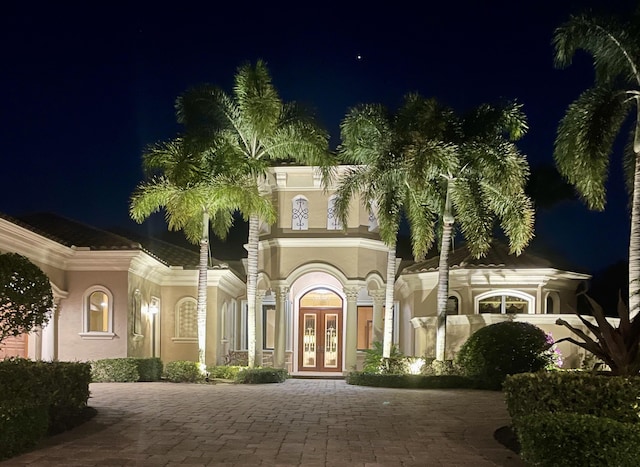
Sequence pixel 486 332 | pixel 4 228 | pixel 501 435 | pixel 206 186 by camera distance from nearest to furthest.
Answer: pixel 501 435 < pixel 4 228 < pixel 486 332 < pixel 206 186

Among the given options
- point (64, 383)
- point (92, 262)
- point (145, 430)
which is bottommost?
point (145, 430)

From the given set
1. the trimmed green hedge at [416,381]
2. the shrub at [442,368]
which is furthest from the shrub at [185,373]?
the shrub at [442,368]

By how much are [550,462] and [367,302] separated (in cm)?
2039

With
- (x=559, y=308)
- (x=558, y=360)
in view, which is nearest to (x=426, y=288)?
(x=559, y=308)

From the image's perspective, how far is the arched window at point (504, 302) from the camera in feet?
79.0

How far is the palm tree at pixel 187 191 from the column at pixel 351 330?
5670 mm

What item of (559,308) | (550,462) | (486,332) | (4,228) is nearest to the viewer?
(550,462)

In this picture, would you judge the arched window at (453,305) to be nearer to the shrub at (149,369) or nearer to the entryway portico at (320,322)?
the entryway portico at (320,322)

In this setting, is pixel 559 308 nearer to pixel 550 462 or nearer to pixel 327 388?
pixel 327 388

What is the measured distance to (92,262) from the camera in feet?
68.9

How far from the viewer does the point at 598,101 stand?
52.9ft

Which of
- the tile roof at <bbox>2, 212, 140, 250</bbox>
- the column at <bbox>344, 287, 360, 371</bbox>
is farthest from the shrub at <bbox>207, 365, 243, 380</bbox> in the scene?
the column at <bbox>344, 287, 360, 371</bbox>

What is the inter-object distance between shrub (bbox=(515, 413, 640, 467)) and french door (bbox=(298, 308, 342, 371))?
1931 centimetres

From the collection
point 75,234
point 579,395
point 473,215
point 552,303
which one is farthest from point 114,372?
point 552,303
